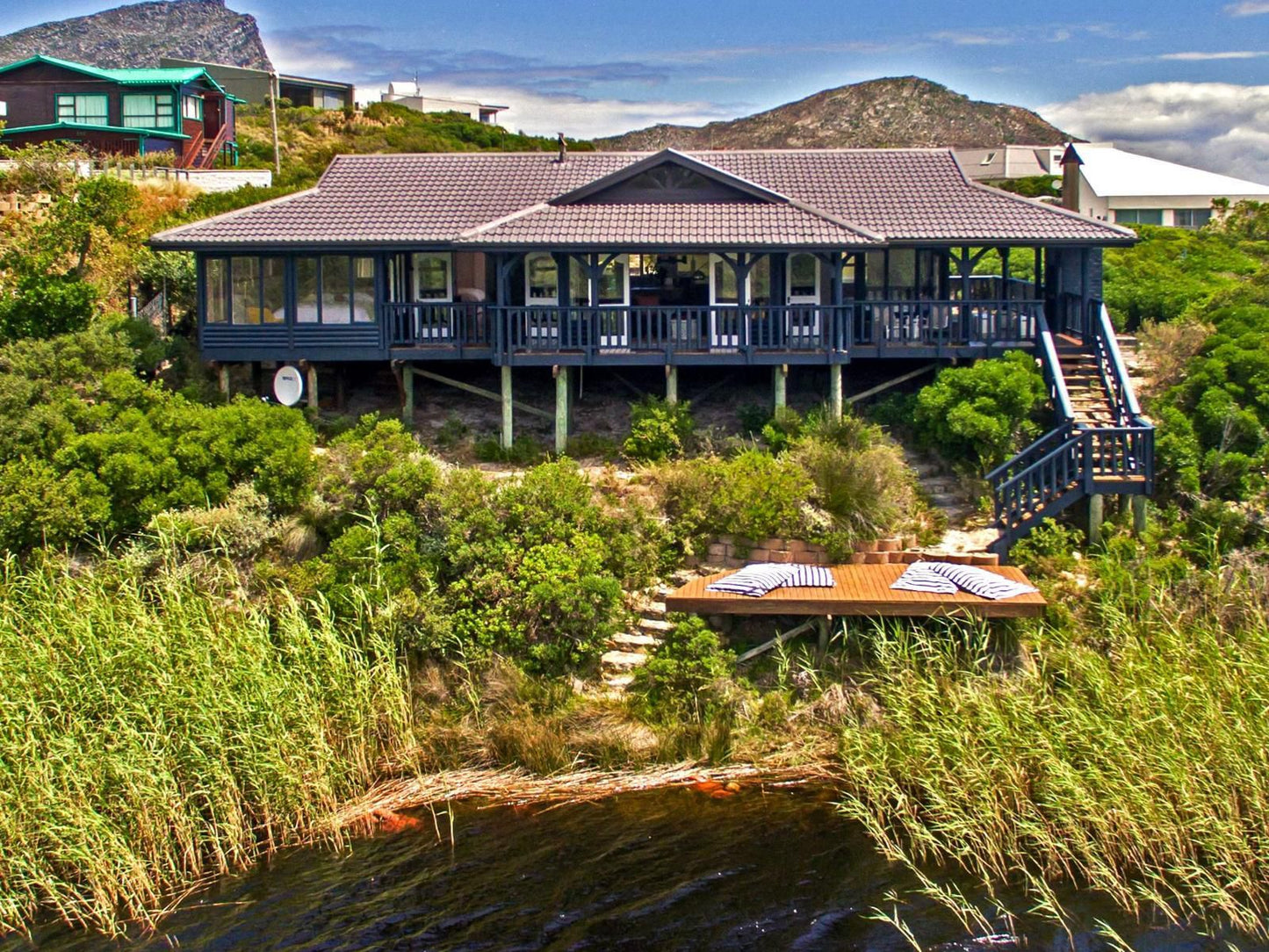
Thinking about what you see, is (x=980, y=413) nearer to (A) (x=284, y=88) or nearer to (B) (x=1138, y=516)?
(B) (x=1138, y=516)

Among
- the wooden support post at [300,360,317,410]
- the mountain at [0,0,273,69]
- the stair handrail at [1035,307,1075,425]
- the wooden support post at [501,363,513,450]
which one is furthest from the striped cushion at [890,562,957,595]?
the mountain at [0,0,273,69]

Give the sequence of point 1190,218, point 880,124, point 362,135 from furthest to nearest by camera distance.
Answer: point 880,124
point 362,135
point 1190,218

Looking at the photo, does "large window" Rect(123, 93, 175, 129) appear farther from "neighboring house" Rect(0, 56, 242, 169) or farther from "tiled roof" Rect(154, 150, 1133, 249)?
"tiled roof" Rect(154, 150, 1133, 249)

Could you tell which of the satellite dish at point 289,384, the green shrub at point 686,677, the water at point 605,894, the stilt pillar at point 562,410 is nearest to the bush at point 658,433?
the stilt pillar at point 562,410

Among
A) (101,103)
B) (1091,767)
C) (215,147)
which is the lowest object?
(1091,767)

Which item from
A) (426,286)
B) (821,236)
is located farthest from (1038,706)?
(426,286)

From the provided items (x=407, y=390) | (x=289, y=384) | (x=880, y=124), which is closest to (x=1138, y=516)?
(x=407, y=390)

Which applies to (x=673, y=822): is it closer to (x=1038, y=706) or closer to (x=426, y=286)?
(x=1038, y=706)
